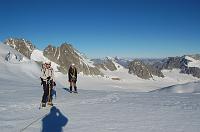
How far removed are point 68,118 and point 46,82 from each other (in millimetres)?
4153

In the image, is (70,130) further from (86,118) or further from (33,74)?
(33,74)

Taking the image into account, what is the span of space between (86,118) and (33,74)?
→ 57.7m

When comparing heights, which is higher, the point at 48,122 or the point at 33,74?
the point at 33,74

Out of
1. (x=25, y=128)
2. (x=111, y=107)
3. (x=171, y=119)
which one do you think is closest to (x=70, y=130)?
(x=25, y=128)

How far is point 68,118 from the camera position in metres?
14.3

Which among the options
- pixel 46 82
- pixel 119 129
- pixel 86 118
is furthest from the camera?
pixel 46 82

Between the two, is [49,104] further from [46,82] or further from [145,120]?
[145,120]

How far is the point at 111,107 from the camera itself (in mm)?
17328

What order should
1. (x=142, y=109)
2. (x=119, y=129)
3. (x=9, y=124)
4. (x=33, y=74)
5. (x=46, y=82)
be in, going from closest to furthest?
1. (x=119, y=129)
2. (x=9, y=124)
3. (x=142, y=109)
4. (x=46, y=82)
5. (x=33, y=74)

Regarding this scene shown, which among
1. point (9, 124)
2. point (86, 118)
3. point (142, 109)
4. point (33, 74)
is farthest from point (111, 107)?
point (33, 74)

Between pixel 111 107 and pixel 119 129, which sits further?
pixel 111 107

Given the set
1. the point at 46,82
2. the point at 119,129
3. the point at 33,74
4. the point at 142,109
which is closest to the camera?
the point at 119,129

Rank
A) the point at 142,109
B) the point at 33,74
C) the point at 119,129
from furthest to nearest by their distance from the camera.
Result: 1. the point at 33,74
2. the point at 142,109
3. the point at 119,129

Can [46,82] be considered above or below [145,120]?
above
